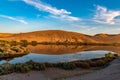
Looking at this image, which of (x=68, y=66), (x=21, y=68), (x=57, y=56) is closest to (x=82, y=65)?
(x=68, y=66)

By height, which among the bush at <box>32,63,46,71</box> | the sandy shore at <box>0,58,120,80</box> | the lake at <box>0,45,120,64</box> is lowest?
the lake at <box>0,45,120,64</box>

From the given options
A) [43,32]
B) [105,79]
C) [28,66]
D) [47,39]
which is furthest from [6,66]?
[43,32]

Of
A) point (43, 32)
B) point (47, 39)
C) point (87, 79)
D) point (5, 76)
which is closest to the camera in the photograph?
point (87, 79)

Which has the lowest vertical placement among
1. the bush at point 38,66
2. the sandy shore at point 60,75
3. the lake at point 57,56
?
the lake at point 57,56

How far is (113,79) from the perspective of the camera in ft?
39.3

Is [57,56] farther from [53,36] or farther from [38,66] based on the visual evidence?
[53,36]

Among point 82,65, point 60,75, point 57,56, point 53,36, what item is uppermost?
point 53,36

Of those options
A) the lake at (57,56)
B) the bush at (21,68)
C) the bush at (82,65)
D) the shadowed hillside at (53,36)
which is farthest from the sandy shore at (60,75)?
the shadowed hillside at (53,36)

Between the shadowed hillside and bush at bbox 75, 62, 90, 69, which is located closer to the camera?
bush at bbox 75, 62, 90, 69

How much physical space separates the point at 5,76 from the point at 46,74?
122 inches

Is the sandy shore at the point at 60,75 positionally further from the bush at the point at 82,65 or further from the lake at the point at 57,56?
the lake at the point at 57,56

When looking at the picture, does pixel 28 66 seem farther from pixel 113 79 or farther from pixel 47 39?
pixel 47 39

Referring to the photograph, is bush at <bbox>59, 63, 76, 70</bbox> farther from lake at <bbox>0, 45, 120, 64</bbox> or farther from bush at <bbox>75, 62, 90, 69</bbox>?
lake at <bbox>0, 45, 120, 64</bbox>

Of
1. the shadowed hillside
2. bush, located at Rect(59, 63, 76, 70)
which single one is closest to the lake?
bush, located at Rect(59, 63, 76, 70)
